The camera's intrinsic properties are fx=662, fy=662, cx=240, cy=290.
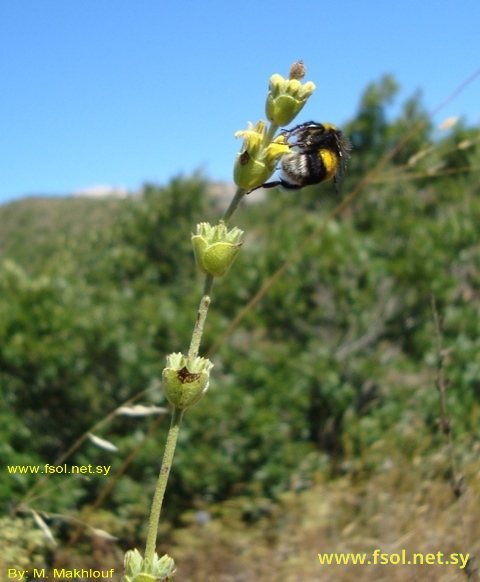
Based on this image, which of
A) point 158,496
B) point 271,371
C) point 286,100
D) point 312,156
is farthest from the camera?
point 271,371

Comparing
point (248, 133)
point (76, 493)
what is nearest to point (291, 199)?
point (76, 493)

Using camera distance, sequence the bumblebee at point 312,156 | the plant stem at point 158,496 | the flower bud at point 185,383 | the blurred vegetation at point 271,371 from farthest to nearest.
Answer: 1. the blurred vegetation at point 271,371
2. the bumblebee at point 312,156
3. the flower bud at point 185,383
4. the plant stem at point 158,496

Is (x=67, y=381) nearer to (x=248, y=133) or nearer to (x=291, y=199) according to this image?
(x=248, y=133)

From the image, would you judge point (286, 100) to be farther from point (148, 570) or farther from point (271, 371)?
point (271, 371)

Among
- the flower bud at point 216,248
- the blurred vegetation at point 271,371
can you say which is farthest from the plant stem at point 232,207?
the blurred vegetation at point 271,371

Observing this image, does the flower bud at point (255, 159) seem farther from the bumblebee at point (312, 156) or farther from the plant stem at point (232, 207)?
the bumblebee at point (312, 156)

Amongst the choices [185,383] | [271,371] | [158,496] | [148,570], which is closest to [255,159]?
[185,383]
